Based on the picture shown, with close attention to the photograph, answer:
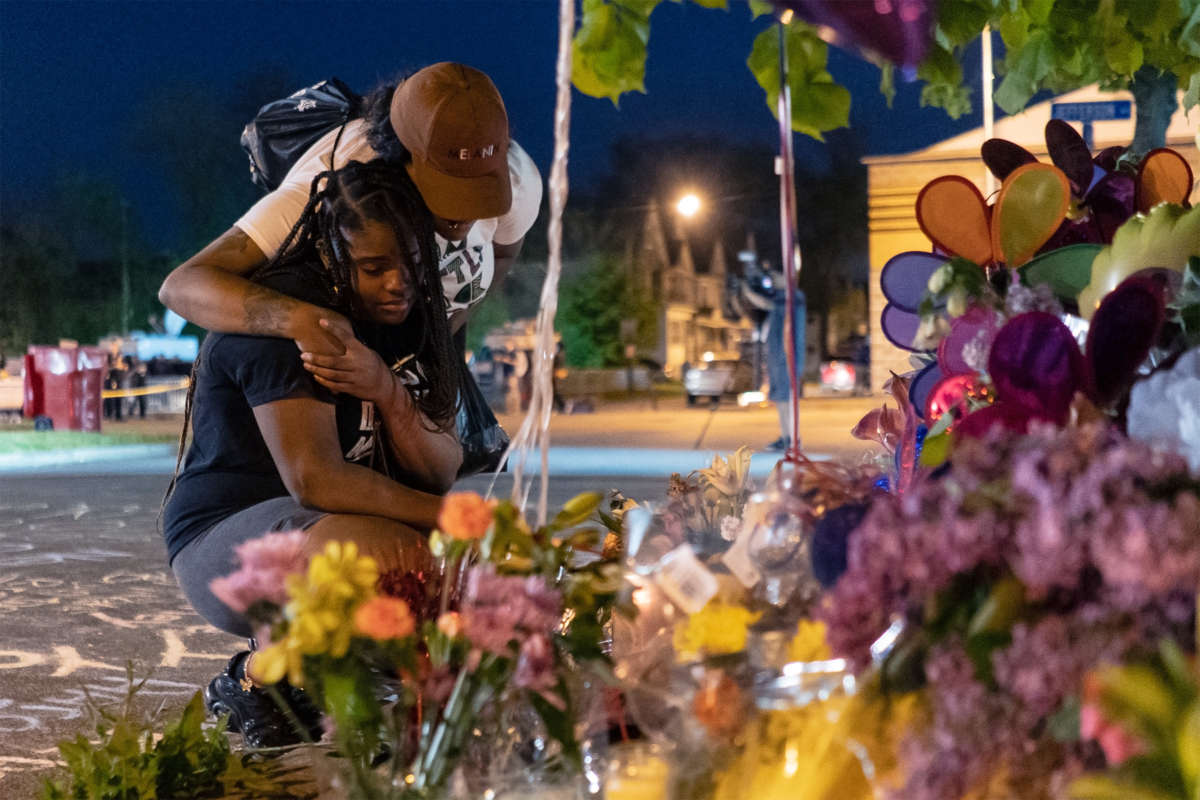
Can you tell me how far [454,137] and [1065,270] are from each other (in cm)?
120

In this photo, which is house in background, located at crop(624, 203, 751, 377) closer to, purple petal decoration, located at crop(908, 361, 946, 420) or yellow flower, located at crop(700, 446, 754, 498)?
yellow flower, located at crop(700, 446, 754, 498)

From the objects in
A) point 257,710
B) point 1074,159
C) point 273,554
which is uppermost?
point 1074,159

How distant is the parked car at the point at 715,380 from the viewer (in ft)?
89.7

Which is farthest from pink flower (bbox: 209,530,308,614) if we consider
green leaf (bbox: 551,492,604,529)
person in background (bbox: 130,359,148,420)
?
person in background (bbox: 130,359,148,420)

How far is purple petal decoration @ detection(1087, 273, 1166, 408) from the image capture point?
1510mm

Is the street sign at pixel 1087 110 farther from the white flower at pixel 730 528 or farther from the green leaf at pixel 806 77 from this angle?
the white flower at pixel 730 528

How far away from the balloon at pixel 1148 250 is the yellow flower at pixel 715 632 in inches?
26.8

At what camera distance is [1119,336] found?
151cm

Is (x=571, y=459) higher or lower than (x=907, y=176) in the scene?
lower

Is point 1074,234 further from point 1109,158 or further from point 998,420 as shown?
point 998,420

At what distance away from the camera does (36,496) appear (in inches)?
427

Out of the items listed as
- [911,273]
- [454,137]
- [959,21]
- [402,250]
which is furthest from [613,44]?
[911,273]

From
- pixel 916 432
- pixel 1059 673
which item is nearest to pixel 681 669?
pixel 1059 673

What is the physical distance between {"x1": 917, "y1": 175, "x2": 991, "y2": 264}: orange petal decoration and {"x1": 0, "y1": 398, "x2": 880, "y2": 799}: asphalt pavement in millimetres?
1769
